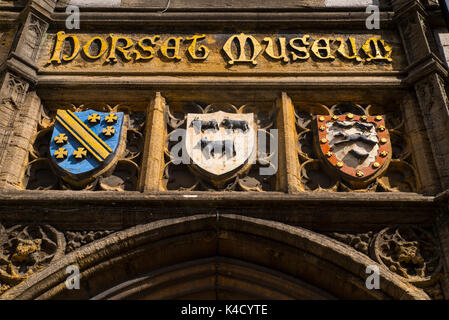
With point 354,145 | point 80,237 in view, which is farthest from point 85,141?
point 354,145

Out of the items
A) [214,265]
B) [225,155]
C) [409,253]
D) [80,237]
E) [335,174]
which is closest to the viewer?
[409,253]

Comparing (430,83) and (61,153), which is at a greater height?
(430,83)

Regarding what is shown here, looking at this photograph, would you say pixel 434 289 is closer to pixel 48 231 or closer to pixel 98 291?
pixel 98 291

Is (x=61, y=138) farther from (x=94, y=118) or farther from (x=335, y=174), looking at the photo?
(x=335, y=174)

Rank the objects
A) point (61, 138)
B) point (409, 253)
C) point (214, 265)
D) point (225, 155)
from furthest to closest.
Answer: point (61, 138) < point (225, 155) < point (214, 265) < point (409, 253)

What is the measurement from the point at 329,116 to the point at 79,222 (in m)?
2.73

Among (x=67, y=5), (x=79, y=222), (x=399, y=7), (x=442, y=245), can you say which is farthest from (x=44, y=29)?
(x=442, y=245)

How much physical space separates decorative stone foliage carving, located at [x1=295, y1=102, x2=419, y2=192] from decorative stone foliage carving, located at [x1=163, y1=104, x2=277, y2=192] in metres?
0.31

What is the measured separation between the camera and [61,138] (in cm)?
622

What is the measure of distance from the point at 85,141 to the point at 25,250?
128 centimetres

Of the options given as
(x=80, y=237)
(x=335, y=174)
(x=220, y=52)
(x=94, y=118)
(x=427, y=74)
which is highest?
(x=220, y=52)

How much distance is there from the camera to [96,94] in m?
6.73

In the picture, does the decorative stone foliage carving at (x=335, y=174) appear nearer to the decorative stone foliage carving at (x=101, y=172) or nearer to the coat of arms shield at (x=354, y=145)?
the coat of arms shield at (x=354, y=145)

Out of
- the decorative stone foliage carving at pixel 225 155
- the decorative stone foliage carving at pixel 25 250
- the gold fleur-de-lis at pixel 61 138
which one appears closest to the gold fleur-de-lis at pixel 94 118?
the gold fleur-de-lis at pixel 61 138
